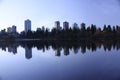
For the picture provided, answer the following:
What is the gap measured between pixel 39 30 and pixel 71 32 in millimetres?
11049

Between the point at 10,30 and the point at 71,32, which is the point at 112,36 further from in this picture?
the point at 10,30

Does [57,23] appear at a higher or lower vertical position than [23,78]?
higher

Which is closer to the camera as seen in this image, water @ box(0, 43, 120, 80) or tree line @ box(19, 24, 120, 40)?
water @ box(0, 43, 120, 80)

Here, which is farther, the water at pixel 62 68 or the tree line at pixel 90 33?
the tree line at pixel 90 33

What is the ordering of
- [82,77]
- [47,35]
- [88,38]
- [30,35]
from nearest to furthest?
[82,77] < [88,38] < [47,35] < [30,35]

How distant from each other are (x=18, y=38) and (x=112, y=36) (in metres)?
25.0

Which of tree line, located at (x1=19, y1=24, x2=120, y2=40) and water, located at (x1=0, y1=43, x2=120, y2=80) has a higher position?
tree line, located at (x1=19, y1=24, x2=120, y2=40)

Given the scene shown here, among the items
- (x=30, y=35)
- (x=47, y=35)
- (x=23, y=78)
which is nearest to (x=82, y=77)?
(x=23, y=78)

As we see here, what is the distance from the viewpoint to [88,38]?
51188 millimetres

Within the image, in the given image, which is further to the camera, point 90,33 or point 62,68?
point 90,33

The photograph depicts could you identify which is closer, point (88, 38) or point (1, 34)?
point (88, 38)

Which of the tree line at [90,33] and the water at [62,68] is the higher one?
the tree line at [90,33]

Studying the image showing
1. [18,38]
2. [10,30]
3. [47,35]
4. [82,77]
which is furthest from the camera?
[10,30]

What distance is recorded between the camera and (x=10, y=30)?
271ft
